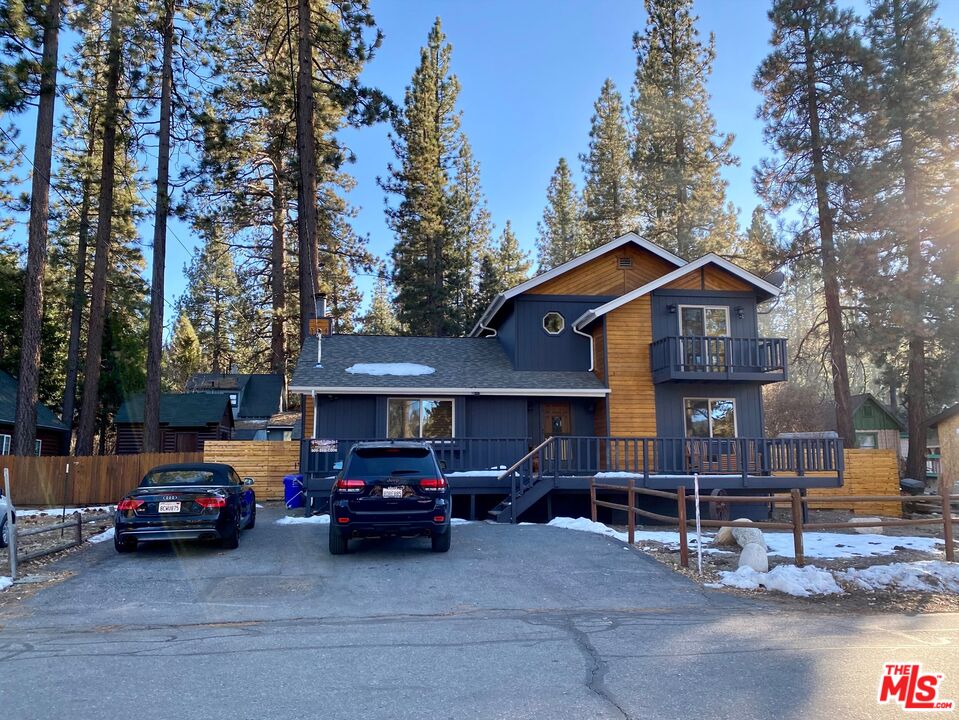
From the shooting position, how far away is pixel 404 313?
134 feet

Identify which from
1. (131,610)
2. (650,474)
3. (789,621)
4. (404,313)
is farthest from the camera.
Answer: (404,313)

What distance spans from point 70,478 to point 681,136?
30.7 meters

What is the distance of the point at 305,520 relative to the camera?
49.2 ft

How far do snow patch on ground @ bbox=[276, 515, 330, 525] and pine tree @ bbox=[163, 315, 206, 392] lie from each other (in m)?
41.4

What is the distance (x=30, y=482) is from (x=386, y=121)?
647 inches

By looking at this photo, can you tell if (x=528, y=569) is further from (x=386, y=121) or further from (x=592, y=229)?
(x=592, y=229)

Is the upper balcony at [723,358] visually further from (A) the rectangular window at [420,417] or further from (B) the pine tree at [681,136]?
(B) the pine tree at [681,136]

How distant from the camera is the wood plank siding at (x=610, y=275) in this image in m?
21.9

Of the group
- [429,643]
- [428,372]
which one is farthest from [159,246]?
[429,643]

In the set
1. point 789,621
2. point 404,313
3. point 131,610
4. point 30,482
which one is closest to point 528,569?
point 789,621

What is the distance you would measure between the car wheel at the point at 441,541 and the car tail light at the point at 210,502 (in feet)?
10.5

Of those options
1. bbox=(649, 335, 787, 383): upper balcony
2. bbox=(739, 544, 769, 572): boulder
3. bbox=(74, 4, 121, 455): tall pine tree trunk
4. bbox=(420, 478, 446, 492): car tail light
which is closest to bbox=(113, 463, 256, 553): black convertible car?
bbox=(420, 478, 446, 492): car tail light

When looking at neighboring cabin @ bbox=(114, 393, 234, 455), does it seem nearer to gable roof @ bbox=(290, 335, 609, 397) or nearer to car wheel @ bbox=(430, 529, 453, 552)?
gable roof @ bbox=(290, 335, 609, 397)

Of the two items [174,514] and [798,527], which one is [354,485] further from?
[798,527]
